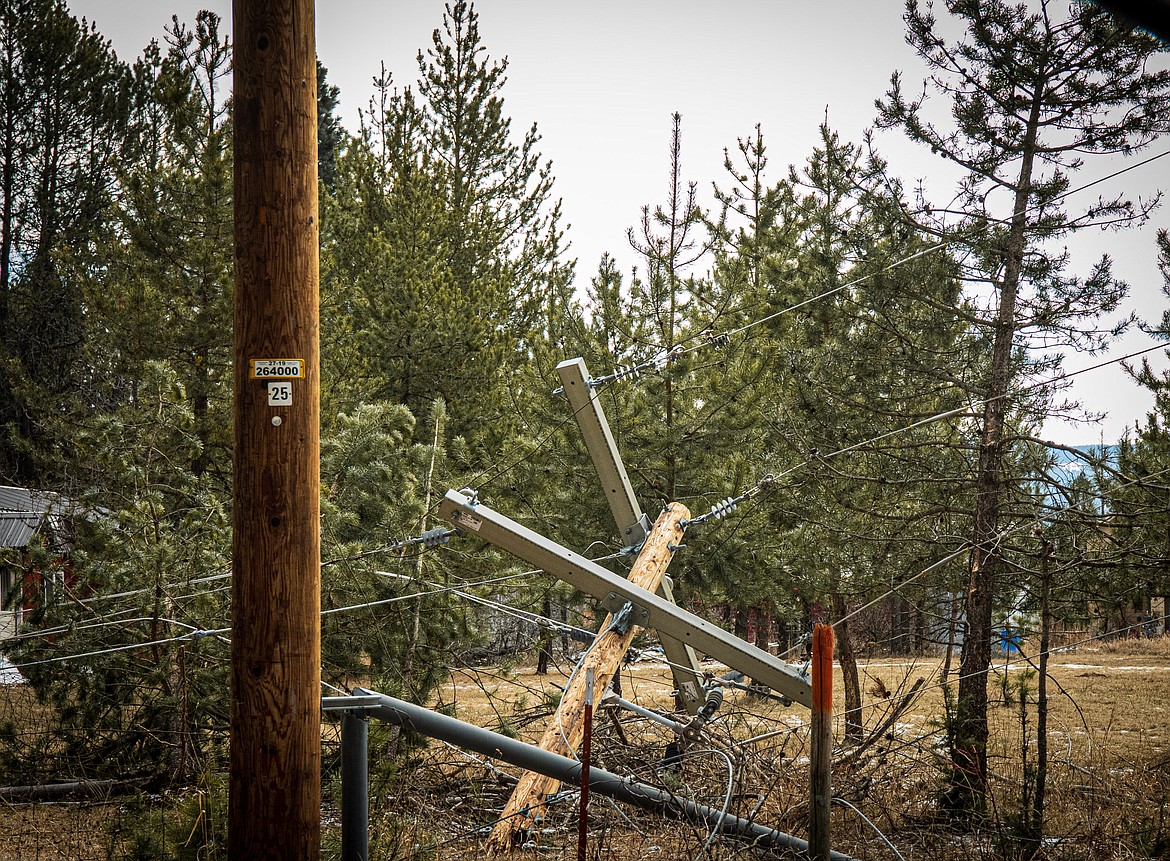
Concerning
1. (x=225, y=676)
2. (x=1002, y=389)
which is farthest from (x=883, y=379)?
(x=225, y=676)

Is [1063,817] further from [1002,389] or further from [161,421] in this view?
[161,421]

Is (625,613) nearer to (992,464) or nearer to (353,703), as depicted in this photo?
(353,703)

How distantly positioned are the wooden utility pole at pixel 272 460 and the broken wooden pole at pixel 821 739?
1.72 meters

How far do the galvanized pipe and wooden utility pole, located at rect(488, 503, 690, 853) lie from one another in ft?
0.97

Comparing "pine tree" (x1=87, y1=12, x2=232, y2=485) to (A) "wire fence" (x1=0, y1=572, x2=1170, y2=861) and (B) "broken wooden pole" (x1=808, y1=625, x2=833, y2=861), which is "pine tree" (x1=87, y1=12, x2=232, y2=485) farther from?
(B) "broken wooden pole" (x1=808, y1=625, x2=833, y2=861)

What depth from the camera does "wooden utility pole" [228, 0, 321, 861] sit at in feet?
9.83

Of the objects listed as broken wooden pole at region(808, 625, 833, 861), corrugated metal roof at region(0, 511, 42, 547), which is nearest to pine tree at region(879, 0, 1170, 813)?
broken wooden pole at region(808, 625, 833, 861)

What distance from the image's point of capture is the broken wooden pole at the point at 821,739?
3.21m

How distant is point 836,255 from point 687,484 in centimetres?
394

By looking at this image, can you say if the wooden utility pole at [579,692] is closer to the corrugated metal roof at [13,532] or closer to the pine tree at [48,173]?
the corrugated metal roof at [13,532]

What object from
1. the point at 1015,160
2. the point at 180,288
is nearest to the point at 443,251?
the point at 180,288

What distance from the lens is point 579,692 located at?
5.29 meters

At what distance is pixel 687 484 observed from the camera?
12500 millimetres

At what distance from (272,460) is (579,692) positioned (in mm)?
2854
